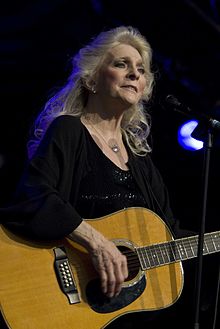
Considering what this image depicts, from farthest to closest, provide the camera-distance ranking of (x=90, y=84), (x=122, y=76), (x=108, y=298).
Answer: (x=90, y=84) → (x=122, y=76) → (x=108, y=298)

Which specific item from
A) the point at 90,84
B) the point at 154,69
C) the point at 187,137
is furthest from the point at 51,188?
the point at 154,69

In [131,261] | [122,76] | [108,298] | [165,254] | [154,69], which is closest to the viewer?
[108,298]

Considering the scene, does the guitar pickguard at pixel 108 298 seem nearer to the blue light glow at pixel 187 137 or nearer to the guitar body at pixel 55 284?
the guitar body at pixel 55 284

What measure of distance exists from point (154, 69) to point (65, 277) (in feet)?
7.10

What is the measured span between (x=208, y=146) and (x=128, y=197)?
57 cm

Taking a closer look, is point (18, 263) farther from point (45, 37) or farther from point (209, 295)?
point (45, 37)

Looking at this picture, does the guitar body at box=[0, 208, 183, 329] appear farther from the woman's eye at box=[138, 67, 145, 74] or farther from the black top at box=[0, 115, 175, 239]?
the woman's eye at box=[138, 67, 145, 74]

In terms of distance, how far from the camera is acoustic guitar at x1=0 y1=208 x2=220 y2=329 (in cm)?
261

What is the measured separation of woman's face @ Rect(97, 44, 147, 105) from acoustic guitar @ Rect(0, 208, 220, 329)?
74 cm

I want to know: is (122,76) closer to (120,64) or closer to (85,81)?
(120,64)

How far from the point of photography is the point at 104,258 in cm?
275

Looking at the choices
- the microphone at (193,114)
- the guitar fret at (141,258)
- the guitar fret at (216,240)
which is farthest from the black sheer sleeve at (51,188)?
the guitar fret at (216,240)

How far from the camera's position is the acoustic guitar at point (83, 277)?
261cm

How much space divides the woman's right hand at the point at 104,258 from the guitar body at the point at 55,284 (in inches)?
3.0
